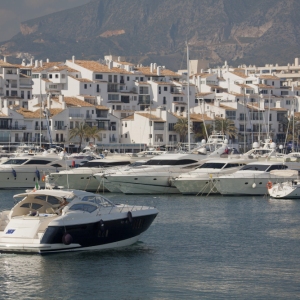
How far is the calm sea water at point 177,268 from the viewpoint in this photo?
106 feet

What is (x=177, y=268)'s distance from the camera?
35.7m

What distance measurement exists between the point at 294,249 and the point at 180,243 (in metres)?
4.66

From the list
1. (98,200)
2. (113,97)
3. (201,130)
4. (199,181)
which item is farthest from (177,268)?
(113,97)

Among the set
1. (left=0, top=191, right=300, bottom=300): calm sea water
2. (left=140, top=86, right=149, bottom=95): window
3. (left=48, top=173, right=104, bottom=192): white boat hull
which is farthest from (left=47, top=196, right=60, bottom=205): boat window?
(left=140, top=86, right=149, bottom=95): window

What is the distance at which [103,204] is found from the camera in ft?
127

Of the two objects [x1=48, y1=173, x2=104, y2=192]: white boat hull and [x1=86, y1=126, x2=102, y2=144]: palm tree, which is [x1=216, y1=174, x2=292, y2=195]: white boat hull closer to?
[x1=48, y1=173, x2=104, y2=192]: white boat hull

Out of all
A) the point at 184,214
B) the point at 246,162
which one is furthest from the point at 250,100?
the point at 184,214

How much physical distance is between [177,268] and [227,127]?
320 ft

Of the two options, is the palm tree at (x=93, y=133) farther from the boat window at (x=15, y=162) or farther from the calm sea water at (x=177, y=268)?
the calm sea water at (x=177, y=268)

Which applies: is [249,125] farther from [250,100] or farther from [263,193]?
[263,193]

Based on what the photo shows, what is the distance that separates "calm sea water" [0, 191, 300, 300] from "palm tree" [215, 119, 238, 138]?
8410cm

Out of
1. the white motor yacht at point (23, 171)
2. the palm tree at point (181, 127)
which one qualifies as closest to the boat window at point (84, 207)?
the white motor yacht at point (23, 171)

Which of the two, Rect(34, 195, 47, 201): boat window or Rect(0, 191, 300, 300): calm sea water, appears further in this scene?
Rect(34, 195, 47, 201): boat window

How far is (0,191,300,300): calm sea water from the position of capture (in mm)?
32219
